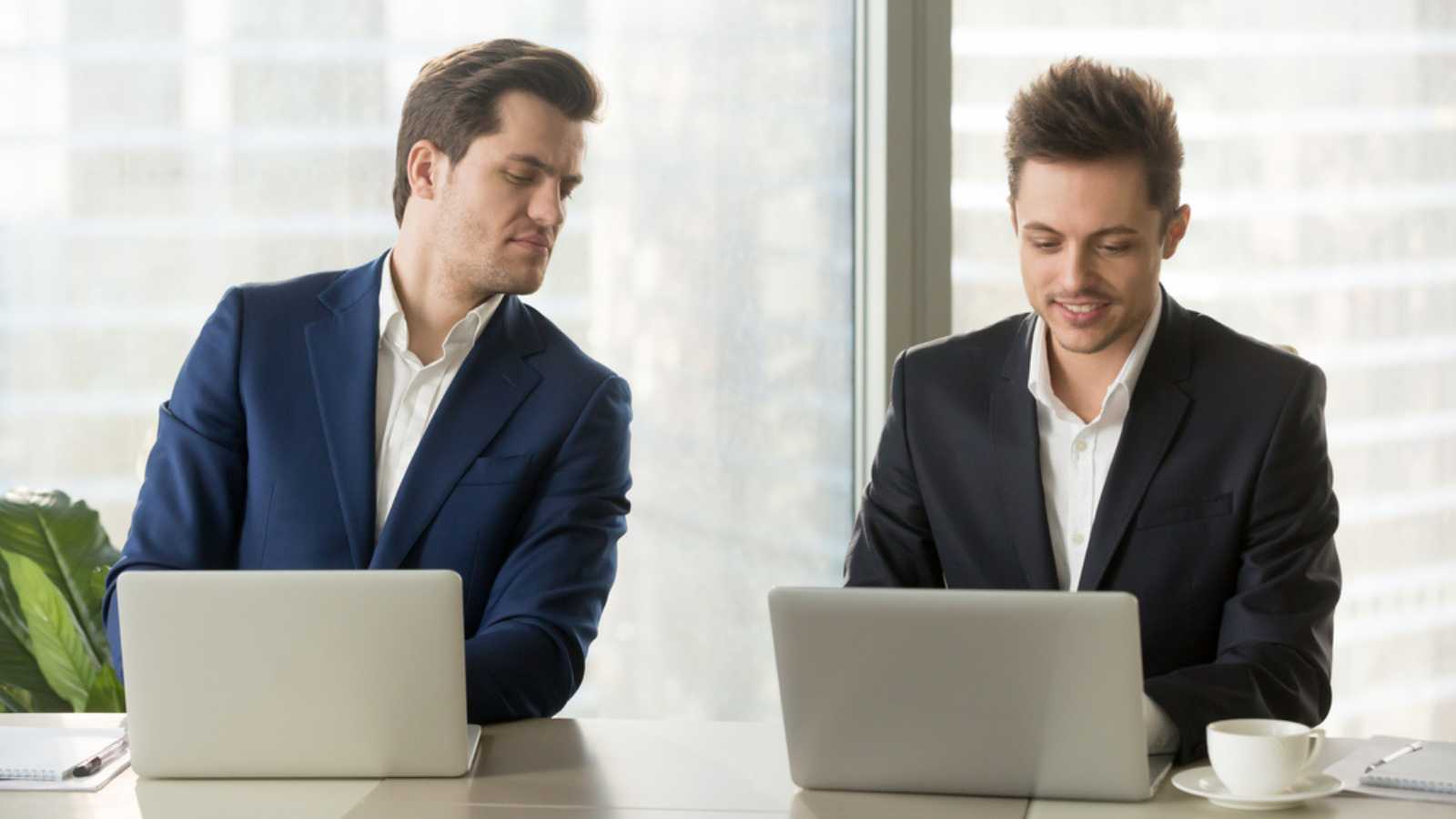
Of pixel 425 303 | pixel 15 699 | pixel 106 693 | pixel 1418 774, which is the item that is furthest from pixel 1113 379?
pixel 15 699

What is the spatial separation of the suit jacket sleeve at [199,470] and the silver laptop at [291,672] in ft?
2.43

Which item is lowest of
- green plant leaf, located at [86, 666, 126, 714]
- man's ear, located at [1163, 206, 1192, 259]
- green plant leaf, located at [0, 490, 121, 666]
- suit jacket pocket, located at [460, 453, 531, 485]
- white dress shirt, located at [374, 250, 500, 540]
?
green plant leaf, located at [86, 666, 126, 714]

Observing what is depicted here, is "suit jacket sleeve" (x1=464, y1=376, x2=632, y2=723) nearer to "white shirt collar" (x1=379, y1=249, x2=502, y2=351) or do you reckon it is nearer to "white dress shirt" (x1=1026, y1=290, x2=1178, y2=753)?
"white shirt collar" (x1=379, y1=249, x2=502, y2=351)

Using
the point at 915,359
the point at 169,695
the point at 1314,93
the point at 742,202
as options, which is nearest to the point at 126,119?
the point at 742,202

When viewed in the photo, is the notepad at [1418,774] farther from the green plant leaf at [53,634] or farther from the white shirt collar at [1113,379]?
the green plant leaf at [53,634]

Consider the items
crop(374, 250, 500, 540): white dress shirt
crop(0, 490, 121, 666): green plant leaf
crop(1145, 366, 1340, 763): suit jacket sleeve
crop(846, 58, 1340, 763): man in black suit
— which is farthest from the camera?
crop(0, 490, 121, 666): green plant leaf

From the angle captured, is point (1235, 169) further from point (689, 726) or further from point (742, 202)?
point (689, 726)

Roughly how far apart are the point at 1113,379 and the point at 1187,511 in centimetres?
22

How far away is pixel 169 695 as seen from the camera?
1.78 m

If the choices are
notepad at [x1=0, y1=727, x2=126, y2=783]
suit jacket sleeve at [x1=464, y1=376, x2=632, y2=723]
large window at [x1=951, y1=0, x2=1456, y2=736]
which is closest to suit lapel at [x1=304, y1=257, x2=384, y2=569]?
suit jacket sleeve at [x1=464, y1=376, x2=632, y2=723]

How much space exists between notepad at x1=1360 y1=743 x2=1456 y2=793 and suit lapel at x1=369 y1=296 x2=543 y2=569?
1.35 m

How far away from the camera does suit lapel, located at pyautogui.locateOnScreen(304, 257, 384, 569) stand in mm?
2516

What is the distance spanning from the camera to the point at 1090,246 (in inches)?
92.8

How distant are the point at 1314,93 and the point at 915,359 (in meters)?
1.75
